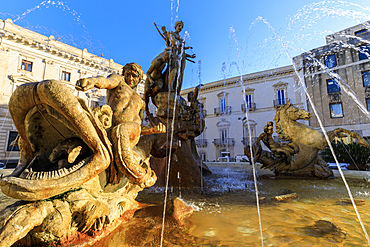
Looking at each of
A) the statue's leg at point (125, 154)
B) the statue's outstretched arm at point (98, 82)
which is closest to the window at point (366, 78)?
the statue's outstretched arm at point (98, 82)

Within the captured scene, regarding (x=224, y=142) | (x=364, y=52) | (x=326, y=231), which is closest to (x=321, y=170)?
(x=326, y=231)

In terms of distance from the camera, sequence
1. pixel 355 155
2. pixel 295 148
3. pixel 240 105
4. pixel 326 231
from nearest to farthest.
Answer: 1. pixel 326 231
2. pixel 295 148
3. pixel 355 155
4. pixel 240 105

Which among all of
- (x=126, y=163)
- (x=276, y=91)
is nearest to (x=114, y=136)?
(x=126, y=163)

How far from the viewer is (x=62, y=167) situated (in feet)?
4.91

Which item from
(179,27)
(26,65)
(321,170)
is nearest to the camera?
(321,170)

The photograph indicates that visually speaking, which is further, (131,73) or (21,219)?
(131,73)

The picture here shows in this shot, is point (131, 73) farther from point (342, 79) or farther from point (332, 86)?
point (342, 79)

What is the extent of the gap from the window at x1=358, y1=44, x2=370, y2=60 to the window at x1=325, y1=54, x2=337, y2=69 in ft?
5.71

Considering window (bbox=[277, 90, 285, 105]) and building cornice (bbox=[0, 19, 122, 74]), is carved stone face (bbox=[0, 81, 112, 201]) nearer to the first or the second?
building cornice (bbox=[0, 19, 122, 74])

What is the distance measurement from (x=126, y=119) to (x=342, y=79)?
70.7ft

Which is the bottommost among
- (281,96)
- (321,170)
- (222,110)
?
(321,170)

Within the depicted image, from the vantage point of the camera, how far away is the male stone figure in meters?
1.68

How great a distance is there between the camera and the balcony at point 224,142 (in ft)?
76.2

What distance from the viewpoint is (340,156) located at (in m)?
12.0
